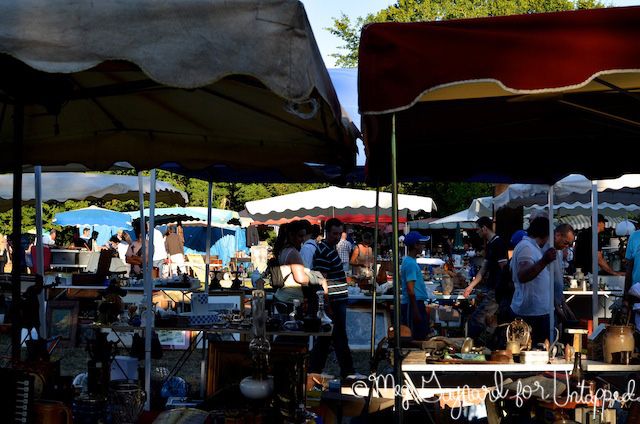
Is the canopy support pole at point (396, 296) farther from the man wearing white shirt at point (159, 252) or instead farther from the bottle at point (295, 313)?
the man wearing white shirt at point (159, 252)

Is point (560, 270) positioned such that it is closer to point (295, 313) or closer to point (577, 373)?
point (295, 313)

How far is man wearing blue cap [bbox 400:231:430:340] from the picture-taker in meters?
9.50

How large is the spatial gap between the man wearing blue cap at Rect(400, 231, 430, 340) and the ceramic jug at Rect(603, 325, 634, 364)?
3.15m

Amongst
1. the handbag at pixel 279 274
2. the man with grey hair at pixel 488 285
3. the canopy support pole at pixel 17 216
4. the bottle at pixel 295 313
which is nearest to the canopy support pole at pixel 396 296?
the canopy support pole at pixel 17 216

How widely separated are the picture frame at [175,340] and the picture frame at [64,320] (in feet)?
5.00

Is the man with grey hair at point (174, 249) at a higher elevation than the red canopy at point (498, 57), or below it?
below

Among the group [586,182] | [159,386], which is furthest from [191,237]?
[159,386]

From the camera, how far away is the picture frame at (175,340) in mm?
11875

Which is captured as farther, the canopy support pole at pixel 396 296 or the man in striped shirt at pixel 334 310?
the man in striped shirt at pixel 334 310

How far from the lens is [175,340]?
1207 centimetres

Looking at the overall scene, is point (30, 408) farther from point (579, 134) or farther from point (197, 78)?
point (579, 134)

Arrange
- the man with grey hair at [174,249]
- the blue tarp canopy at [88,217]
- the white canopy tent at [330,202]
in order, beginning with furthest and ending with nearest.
Answer: the blue tarp canopy at [88,217], the man with grey hair at [174,249], the white canopy tent at [330,202]

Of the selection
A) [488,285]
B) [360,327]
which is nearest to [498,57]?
[488,285]

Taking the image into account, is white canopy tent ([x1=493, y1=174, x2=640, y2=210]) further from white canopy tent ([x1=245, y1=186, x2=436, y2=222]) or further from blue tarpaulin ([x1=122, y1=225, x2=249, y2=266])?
blue tarpaulin ([x1=122, y1=225, x2=249, y2=266])
